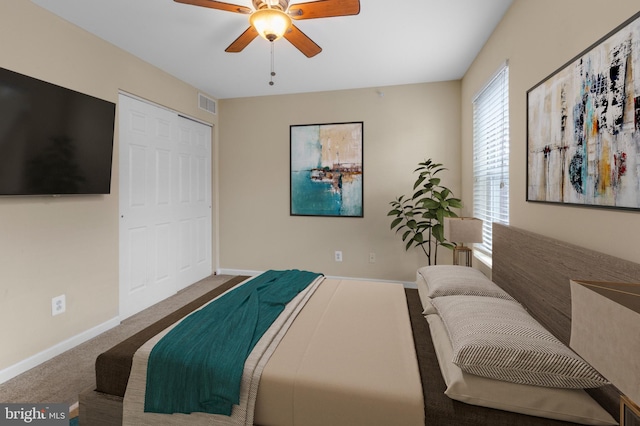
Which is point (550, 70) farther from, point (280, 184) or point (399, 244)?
point (280, 184)

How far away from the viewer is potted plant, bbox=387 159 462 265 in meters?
3.03

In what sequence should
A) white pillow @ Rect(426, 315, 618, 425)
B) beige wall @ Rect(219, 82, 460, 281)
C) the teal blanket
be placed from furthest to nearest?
beige wall @ Rect(219, 82, 460, 281)
the teal blanket
white pillow @ Rect(426, 315, 618, 425)

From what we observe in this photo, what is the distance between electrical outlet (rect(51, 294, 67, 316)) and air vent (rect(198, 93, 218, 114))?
2.72 m

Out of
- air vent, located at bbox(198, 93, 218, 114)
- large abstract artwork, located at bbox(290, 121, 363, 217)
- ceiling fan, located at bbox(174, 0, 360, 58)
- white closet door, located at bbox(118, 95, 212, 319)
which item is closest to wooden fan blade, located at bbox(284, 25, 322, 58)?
ceiling fan, located at bbox(174, 0, 360, 58)

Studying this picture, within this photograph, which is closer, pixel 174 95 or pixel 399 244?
pixel 174 95

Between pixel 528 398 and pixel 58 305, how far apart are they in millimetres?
3141

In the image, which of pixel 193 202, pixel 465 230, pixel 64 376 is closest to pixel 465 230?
pixel 465 230

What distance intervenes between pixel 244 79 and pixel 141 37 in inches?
46.0

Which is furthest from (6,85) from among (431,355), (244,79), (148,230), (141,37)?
(431,355)

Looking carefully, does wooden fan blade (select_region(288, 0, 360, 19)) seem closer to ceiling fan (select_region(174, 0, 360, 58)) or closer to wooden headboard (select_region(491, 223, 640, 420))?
ceiling fan (select_region(174, 0, 360, 58))

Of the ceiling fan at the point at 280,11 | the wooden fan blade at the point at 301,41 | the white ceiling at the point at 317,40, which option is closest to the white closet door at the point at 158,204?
the white ceiling at the point at 317,40

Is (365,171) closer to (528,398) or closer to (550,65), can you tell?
(550,65)

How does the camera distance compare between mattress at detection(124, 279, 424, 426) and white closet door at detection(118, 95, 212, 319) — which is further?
white closet door at detection(118, 95, 212, 319)

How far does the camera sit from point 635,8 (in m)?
1.07
